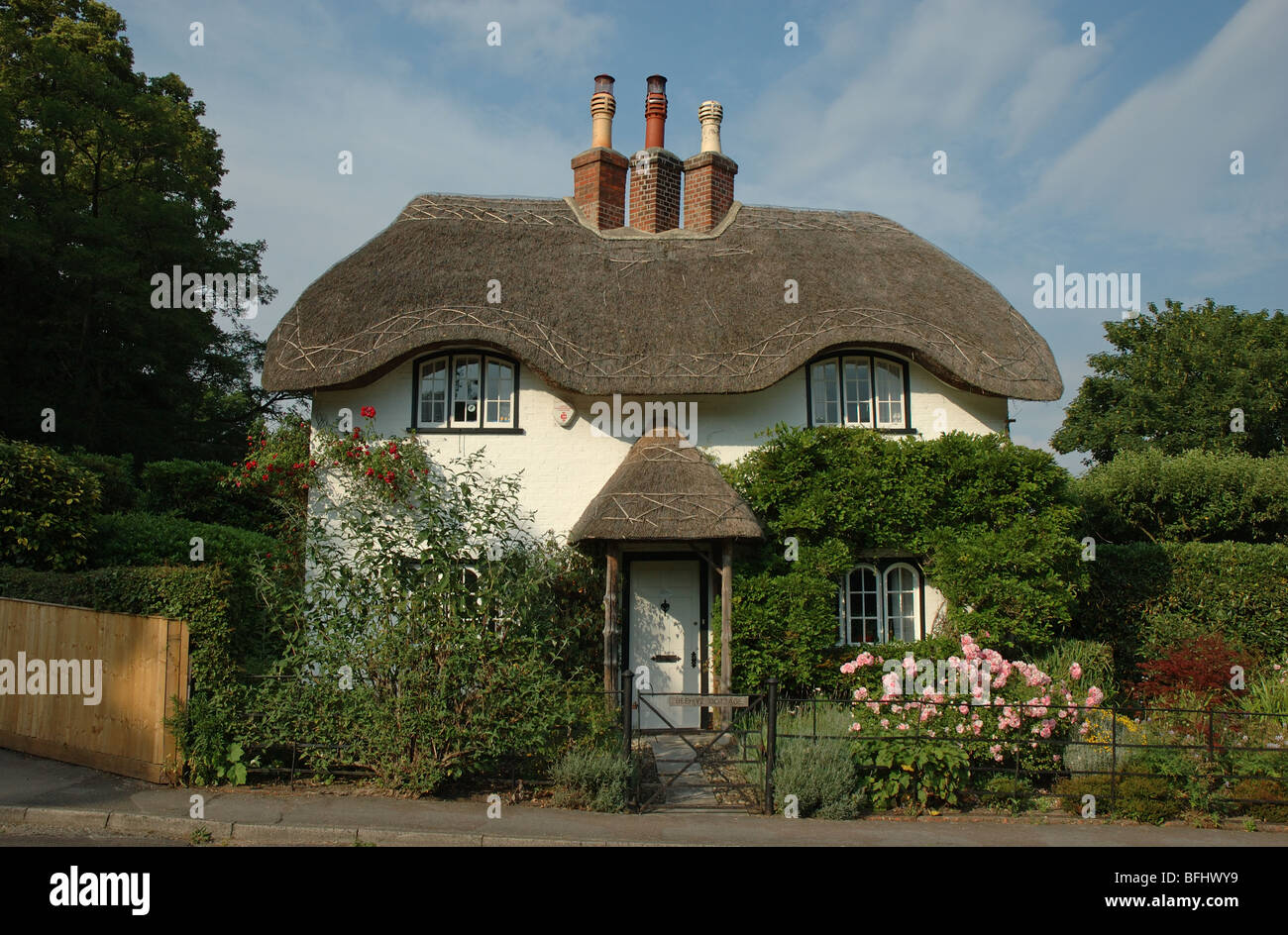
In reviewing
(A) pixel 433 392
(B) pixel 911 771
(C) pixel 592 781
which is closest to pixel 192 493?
(A) pixel 433 392

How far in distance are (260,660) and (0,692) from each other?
A: 2.54 metres

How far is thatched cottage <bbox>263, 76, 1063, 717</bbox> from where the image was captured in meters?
11.5

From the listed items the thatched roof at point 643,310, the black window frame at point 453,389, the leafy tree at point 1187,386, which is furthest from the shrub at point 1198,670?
the leafy tree at point 1187,386

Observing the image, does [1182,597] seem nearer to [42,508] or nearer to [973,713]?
[973,713]

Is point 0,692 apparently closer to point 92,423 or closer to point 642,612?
point 642,612

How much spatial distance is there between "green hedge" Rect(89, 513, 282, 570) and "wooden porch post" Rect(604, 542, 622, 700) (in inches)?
175

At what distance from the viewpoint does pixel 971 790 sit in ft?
27.5

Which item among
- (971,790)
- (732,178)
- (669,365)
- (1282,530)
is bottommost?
(971,790)

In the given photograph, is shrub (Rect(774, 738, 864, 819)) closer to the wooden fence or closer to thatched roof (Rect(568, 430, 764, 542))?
thatched roof (Rect(568, 430, 764, 542))

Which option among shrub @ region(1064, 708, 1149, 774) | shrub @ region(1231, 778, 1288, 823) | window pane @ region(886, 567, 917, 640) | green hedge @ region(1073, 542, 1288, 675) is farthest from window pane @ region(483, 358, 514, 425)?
shrub @ region(1231, 778, 1288, 823)

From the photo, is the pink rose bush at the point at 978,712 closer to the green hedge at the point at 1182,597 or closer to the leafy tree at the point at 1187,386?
the green hedge at the point at 1182,597

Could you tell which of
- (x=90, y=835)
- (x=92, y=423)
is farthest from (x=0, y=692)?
(x=92, y=423)

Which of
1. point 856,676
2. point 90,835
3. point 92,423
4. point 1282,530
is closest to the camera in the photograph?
point 90,835

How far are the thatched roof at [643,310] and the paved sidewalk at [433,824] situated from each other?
18.0 ft
